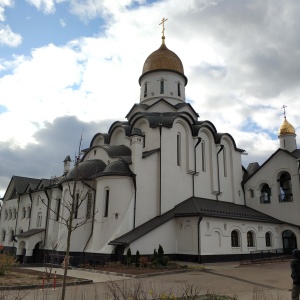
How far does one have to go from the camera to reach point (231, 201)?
2733cm

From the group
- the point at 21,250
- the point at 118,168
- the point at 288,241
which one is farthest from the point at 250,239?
the point at 21,250

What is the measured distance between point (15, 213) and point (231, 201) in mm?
23535

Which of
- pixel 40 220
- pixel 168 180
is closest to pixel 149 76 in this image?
pixel 168 180

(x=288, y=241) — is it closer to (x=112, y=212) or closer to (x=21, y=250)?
(x=112, y=212)

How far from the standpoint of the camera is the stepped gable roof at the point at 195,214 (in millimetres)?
18891

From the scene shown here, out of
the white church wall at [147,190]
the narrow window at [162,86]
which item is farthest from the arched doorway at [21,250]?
the narrow window at [162,86]

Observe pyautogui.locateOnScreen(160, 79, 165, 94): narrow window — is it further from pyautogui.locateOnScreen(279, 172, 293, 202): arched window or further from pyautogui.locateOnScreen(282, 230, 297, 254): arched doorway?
pyautogui.locateOnScreen(282, 230, 297, 254): arched doorway

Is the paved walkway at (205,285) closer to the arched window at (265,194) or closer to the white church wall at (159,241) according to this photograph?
the white church wall at (159,241)

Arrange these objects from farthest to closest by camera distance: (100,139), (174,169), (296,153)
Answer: (100,139) → (296,153) → (174,169)

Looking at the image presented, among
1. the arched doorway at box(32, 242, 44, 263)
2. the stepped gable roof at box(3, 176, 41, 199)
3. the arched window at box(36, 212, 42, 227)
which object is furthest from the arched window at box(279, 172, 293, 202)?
the stepped gable roof at box(3, 176, 41, 199)

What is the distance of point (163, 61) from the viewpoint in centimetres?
3027

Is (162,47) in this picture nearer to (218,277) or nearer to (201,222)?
(201,222)

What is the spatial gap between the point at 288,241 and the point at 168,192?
11.4 meters

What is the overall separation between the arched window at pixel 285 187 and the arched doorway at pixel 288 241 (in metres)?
2.66
